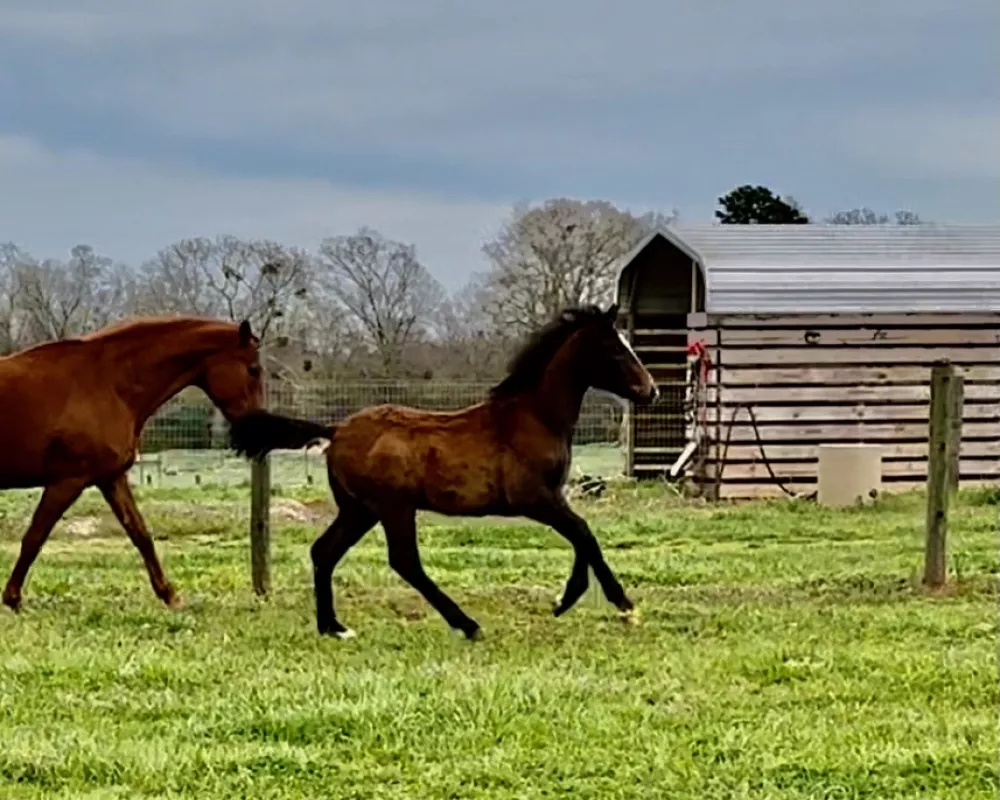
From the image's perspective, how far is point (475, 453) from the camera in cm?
780

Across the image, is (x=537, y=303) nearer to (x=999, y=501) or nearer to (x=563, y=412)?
(x=999, y=501)

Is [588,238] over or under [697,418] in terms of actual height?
over

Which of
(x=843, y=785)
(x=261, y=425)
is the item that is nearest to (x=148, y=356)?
(x=261, y=425)

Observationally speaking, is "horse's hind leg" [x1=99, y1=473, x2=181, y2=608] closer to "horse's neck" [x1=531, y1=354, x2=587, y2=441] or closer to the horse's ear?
the horse's ear

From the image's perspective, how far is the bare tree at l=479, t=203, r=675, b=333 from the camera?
31.4m

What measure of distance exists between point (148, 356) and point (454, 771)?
16.0 feet

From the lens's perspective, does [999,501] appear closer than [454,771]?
No

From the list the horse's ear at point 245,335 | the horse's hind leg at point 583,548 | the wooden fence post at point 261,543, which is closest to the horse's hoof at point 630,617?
the horse's hind leg at point 583,548

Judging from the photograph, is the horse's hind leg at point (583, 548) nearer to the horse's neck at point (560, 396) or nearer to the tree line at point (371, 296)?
the horse's neck at point (560, 396)

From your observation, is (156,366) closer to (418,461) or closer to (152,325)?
(152,325)

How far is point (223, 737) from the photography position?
16.9 feet

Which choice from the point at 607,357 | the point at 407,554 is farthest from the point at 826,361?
the point at 407,554

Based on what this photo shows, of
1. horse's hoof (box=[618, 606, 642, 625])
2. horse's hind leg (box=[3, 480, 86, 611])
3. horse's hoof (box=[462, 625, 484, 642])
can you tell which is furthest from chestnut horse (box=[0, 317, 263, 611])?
horse's hoof (box=[618, 606, 642, 625])

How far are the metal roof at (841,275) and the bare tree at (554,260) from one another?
8.57 meters
